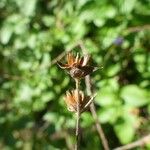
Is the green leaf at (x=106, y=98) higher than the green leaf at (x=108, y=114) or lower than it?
higher

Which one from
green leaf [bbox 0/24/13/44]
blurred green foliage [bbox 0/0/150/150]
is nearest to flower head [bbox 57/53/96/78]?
blurred green foliage [bbox 0/0/150/150]

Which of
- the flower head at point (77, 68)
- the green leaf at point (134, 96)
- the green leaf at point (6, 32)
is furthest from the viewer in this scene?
the green leaf at point (6, 32)

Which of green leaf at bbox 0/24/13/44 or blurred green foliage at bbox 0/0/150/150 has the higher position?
green leaf at bbox 0/24/13/44

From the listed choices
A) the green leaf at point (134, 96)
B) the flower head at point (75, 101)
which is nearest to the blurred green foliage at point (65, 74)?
the green leaf at point (134, 96)

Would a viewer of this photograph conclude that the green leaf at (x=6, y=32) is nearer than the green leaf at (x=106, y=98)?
No

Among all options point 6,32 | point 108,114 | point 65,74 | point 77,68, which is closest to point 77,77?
point 77,68

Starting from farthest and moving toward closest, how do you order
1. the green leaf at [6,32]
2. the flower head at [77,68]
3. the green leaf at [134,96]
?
the green leaf at [6,32]
the green leaf at [134,96]
the flower head at [77,68]

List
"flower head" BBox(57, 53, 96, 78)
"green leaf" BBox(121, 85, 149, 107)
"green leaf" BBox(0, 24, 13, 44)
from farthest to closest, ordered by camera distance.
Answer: "green leaf" BBox(0, 24, 13, 44) → "green leaf" BBox(121, 85, 149, 107) → "flower head" BBox(57, 53, 96, 78)

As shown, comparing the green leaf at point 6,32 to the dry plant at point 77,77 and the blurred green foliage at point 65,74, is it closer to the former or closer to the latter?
the blurred green foliage at point 65,74

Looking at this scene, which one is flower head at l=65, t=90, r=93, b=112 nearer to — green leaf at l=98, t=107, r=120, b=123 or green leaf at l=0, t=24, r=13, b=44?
green leaf at l=98, t=107, r=120, b=123
